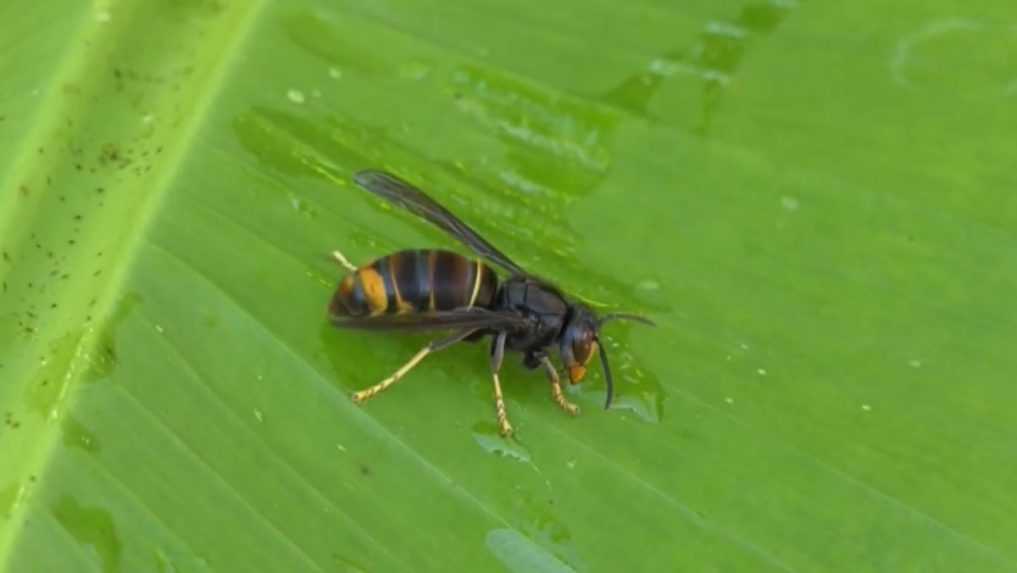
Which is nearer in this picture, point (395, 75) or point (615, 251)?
point (615, 251)

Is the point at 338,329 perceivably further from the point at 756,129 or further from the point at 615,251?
the point at 756,129

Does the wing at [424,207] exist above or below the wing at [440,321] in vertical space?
above

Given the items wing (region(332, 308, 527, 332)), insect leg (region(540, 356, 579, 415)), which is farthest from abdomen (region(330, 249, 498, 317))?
insect leg (region(540, 356, 579, 415))

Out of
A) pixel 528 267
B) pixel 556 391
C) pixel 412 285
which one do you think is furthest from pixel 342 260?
pixel 556 391

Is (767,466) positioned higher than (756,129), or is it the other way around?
(756,129)

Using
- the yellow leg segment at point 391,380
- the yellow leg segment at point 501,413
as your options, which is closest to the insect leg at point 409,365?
the yellow leg segment at point 391,380

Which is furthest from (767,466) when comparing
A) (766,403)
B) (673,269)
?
(673,269)

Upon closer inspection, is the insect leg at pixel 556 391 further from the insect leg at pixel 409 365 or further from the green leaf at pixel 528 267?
the insect leg at pixel 409 365
